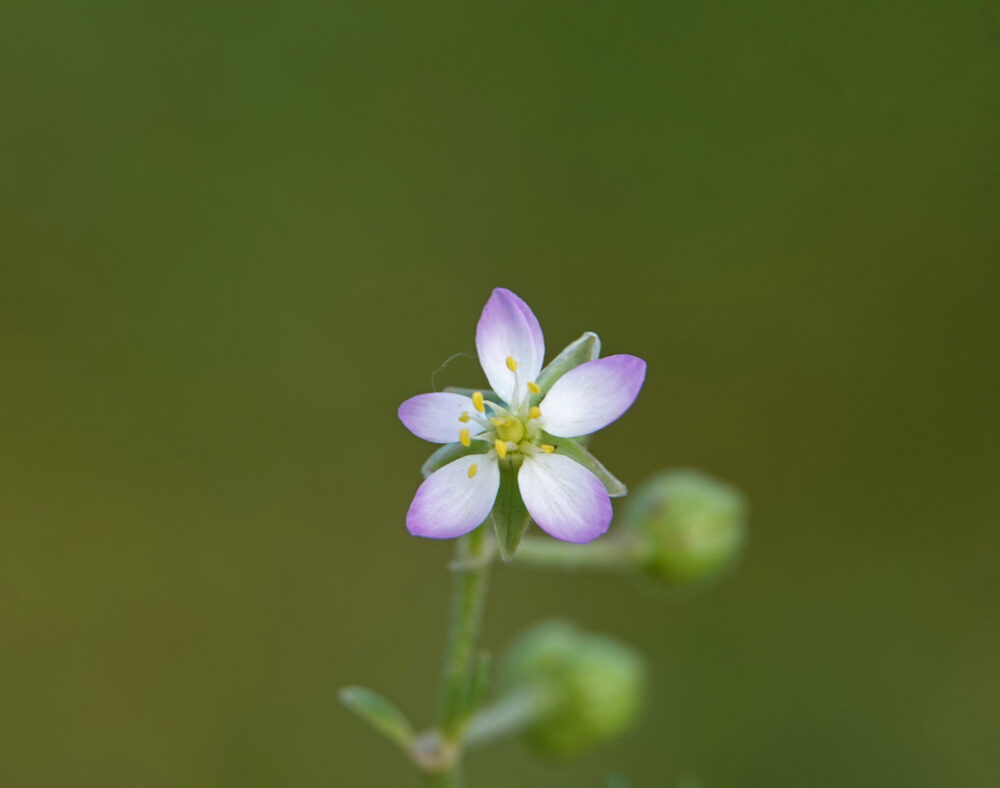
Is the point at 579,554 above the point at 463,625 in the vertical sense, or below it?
above

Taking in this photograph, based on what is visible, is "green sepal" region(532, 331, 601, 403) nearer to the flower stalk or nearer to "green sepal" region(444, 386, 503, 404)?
A: "green sepal" region(444, 386, 503, 404)

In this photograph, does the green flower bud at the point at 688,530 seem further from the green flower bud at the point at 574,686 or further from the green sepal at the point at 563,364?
the green sepal at the point at 563,364

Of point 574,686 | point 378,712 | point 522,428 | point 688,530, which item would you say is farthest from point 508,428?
point 574,686

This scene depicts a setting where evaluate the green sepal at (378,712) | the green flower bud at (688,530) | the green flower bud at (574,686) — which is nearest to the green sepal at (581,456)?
the green sepal at (378,712)

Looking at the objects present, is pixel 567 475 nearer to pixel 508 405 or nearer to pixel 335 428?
pixel 508 405

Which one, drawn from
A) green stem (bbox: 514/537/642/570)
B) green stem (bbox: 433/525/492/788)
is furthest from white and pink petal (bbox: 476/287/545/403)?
green stem (bbox: 514/537/642/570)

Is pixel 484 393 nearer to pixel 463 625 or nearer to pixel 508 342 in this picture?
pixel 508 342
